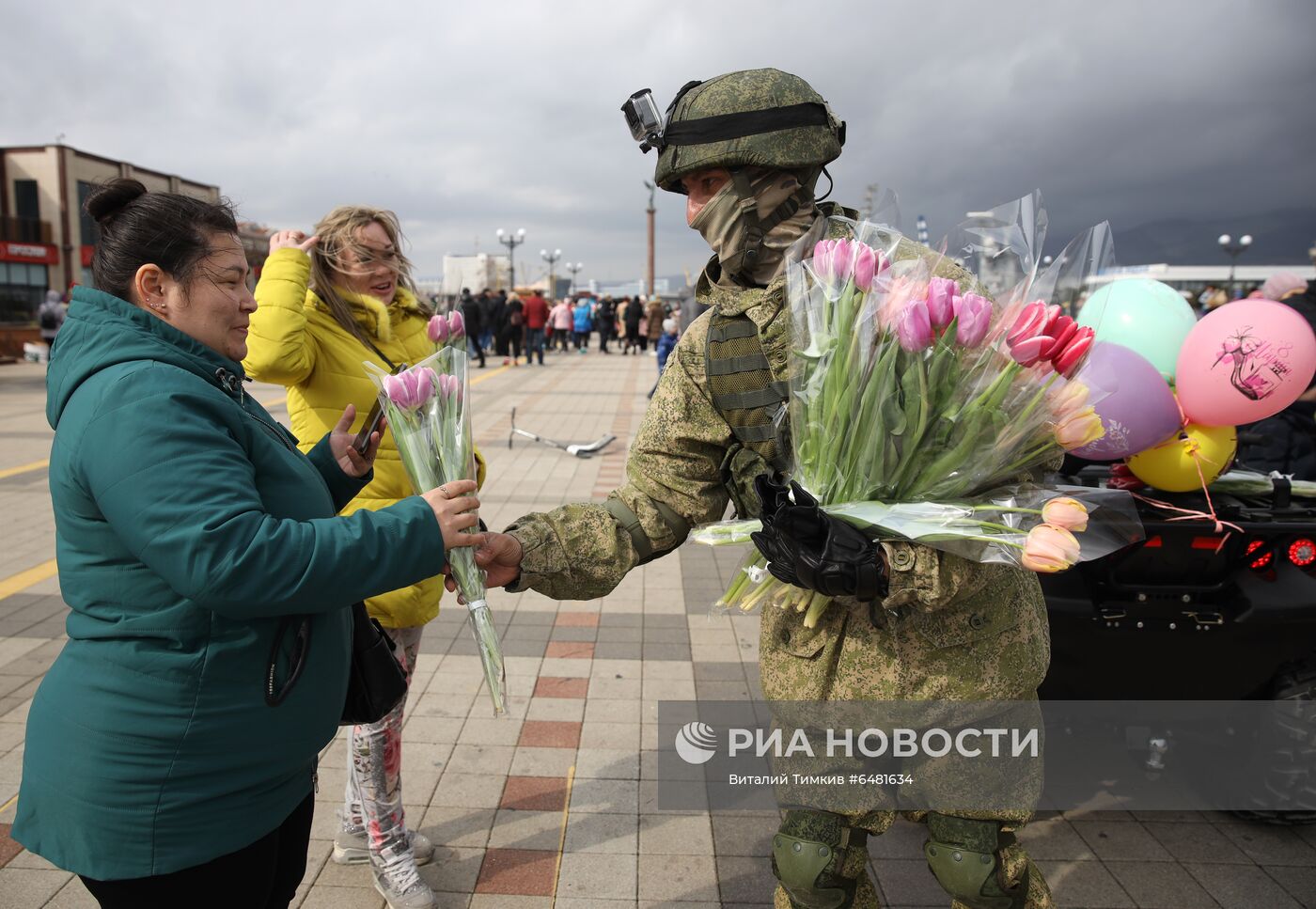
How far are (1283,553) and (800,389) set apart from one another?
2.23 m

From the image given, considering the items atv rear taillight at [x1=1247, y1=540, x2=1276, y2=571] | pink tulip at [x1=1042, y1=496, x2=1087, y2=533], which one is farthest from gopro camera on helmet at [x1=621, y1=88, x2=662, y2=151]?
atv rear taillight at [x1=1247, y1=540, x2=1276, y2=571]

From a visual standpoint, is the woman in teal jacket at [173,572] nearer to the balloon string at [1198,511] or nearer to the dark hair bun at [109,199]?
the dark hair bun at [109,199]

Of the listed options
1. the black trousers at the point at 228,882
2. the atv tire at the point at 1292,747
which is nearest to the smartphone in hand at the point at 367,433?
the black trousers at the point at 228,882

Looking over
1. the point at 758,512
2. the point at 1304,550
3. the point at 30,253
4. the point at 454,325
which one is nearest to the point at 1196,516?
the point at 1304,550

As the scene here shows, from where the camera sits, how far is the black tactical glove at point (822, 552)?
5.53 feet

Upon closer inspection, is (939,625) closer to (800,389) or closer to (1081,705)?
(800,389)

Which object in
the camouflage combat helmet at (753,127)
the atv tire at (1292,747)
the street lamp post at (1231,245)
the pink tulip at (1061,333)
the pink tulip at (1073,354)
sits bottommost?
the atv tire at (1292,747)

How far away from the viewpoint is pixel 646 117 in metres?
2.13

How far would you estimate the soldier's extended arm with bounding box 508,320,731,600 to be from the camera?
213cm

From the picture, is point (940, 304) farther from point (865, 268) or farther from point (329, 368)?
point (329, 368)

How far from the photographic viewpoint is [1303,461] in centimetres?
508

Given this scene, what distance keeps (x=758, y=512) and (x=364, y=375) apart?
1.40 m

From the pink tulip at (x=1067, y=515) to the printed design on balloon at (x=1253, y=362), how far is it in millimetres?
1566

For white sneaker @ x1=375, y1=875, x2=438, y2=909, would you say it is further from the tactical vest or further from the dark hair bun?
the dark hair bun
